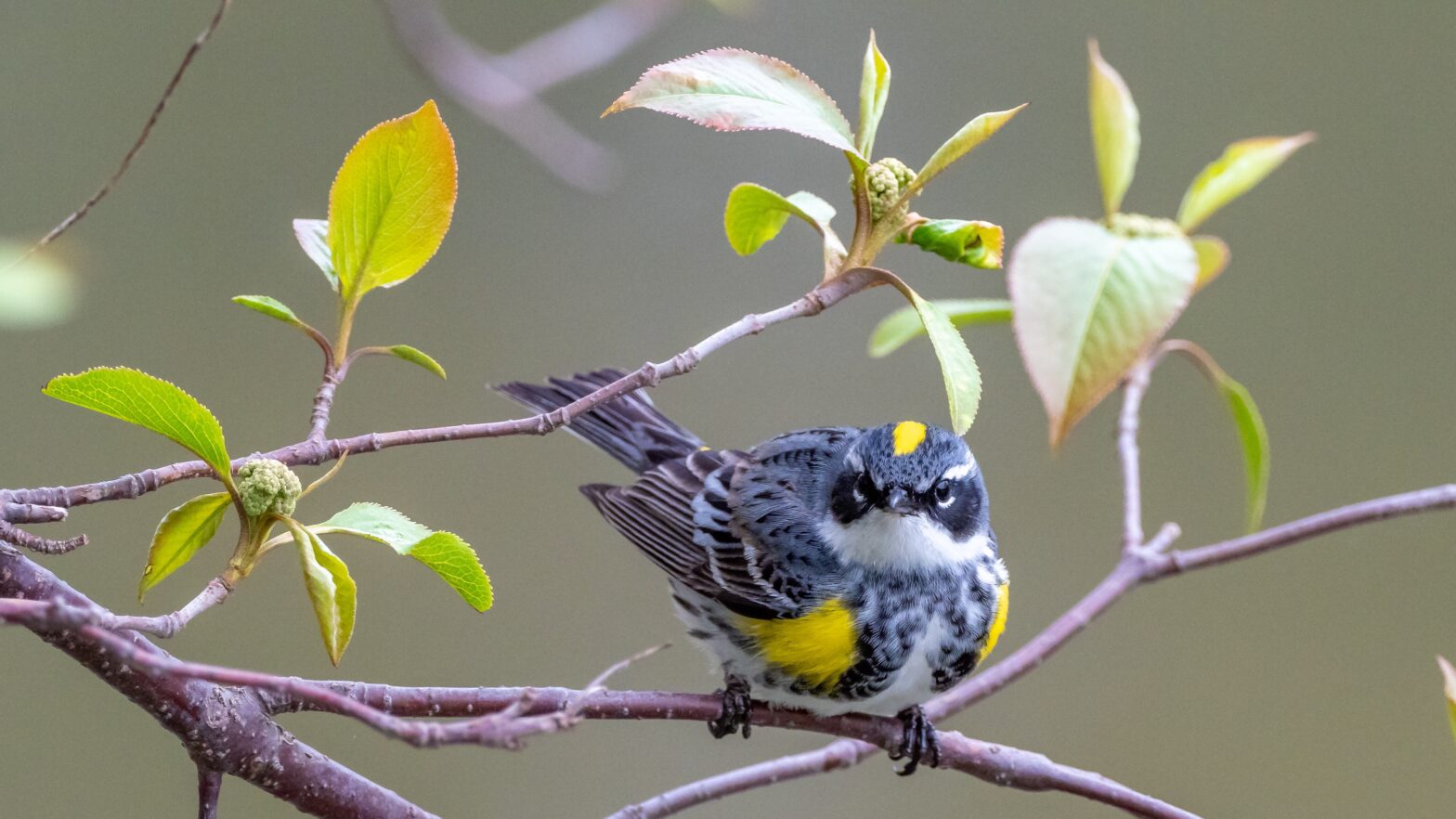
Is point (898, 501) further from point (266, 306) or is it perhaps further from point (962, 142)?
point (266, 306)

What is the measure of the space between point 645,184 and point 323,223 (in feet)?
9.87

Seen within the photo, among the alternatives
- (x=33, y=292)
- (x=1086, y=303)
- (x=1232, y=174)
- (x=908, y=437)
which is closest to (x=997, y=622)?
(x=908, y=437)

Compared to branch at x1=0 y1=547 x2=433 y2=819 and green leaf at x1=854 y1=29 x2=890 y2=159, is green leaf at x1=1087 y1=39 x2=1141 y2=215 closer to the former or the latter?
green leaf at x1=854 y1=29 x2=890 y2=159

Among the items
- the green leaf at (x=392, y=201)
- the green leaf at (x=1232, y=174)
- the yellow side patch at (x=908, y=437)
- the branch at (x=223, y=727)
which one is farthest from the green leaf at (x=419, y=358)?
the yellow side patch at (x=908, y=437)

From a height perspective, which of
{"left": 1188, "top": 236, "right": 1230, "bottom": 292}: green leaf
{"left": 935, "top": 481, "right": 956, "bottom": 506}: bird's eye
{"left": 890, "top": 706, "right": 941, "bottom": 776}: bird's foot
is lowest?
{"left": 890, "top": 706, "right": 941, "bottom": 776}: bird's foot

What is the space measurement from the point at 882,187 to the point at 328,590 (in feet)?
1.70

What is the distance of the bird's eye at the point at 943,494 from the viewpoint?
159 centimetres

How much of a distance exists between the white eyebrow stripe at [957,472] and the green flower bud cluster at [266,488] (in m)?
0.92

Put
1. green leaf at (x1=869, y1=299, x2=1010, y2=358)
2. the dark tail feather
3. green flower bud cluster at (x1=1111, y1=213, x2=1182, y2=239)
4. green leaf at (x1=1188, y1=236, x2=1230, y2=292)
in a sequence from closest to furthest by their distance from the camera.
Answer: green flower bud cluster at (x1=1111, y1=213, x2=1182, y2=239)
green leaf at (x1=1188, y1=236, x2=1230, y2=292)
green leaf at (x1=869, y1=299, x2=1010, y2=358)
the dark tail feather

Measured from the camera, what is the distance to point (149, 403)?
812mm

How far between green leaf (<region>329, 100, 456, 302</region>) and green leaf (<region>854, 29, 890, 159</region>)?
32 centimetres

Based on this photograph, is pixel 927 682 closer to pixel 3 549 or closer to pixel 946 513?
pixel 946 513

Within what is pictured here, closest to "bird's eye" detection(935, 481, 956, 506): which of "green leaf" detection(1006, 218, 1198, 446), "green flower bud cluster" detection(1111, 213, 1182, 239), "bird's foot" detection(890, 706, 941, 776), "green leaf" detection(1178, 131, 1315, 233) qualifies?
"bird's foot" detection(890, 706, 941, 776)

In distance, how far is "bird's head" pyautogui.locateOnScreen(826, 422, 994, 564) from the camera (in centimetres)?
157
